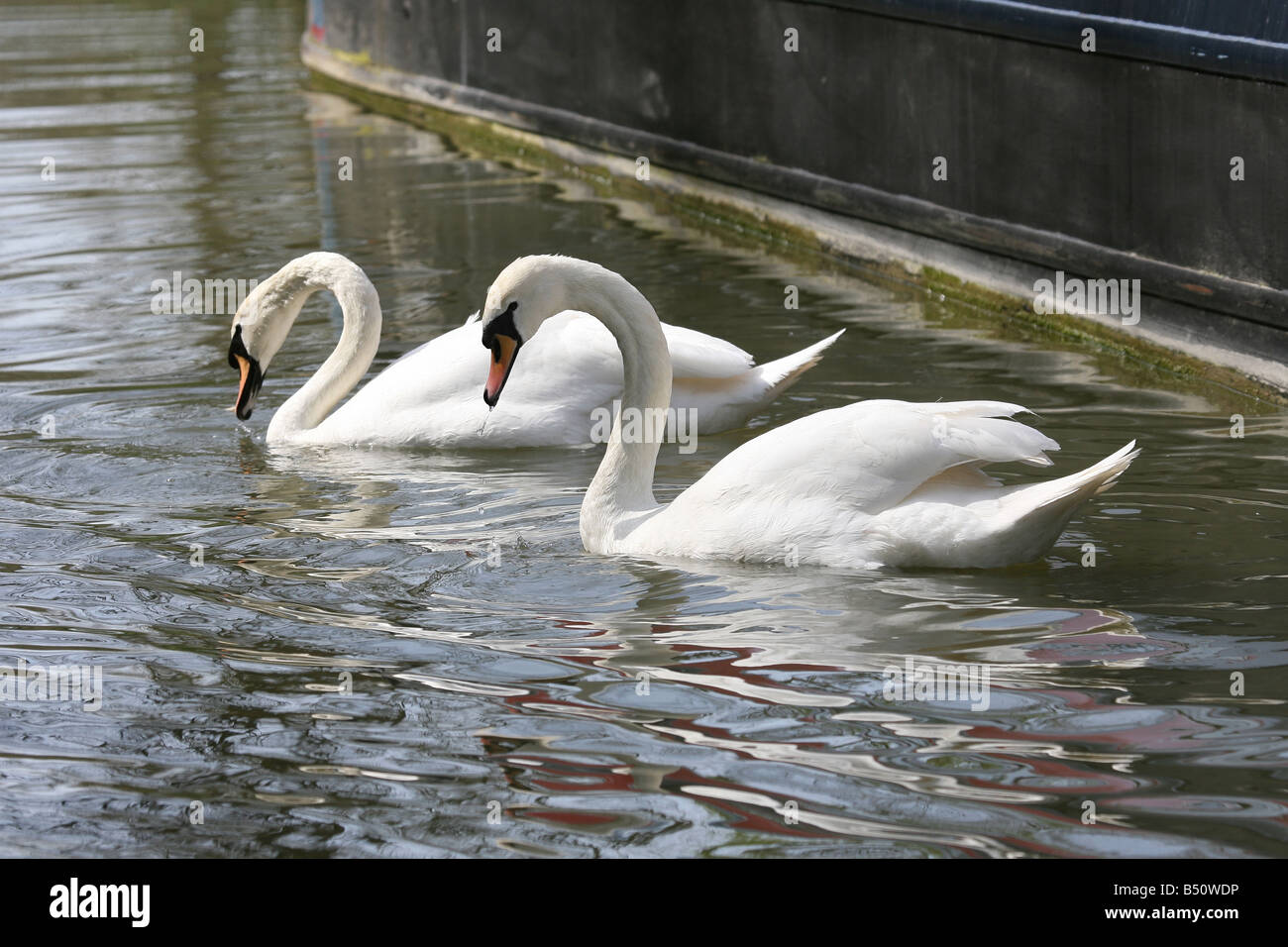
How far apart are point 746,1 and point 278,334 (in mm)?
5007

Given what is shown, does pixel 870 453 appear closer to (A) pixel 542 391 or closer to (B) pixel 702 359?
(B) pixel 702 359

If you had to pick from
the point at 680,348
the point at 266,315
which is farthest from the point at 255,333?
the point at 680,348

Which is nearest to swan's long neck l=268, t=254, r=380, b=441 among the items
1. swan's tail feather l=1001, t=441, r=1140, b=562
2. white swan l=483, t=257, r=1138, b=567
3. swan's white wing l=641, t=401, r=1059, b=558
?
white swan l=483, t=257, r=1138, b=567

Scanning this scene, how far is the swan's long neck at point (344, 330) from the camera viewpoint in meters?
8.41

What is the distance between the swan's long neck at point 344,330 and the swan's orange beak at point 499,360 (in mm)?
2150

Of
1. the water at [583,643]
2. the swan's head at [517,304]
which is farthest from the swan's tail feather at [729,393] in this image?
the swan's head at [517,304]

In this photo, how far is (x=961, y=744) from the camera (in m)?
4.50

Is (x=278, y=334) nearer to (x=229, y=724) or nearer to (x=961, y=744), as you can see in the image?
(x=229, y=724)

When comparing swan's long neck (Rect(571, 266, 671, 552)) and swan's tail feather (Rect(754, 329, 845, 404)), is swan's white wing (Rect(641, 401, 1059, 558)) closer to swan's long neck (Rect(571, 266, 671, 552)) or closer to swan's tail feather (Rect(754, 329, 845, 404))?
swan's long neck (Rect(571, 266, 671, 552))

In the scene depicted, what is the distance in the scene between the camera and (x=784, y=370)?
7598mm

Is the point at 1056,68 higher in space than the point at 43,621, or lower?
higher

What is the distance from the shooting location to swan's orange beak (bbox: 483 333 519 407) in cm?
636

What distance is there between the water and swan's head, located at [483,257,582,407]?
0.63m
